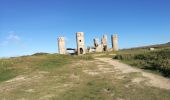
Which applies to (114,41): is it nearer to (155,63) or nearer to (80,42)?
(80,42)

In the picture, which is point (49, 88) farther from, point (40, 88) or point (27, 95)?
point (27, 95)

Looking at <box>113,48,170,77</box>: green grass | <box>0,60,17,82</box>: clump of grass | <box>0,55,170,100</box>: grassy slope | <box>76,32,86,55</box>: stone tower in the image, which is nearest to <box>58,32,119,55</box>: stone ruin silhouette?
<box>76,32,86,55</box>: stone tower

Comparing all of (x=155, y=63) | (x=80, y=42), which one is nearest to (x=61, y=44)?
(x=80, y=42)

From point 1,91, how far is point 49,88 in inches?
142

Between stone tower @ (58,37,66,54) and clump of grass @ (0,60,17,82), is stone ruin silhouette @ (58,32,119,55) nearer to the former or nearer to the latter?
stone tower @ (58,37,66,54)

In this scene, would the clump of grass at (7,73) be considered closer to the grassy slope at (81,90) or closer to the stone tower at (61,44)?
the grassy slope at (81,90)

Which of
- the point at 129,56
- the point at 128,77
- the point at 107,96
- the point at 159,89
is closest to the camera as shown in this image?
the point at 107,96

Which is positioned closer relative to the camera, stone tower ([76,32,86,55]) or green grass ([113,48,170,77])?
green grass ([113,48,170,77])

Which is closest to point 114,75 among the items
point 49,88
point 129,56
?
point 49,88

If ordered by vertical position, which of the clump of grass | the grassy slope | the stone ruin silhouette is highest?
the stone ruin silhouette

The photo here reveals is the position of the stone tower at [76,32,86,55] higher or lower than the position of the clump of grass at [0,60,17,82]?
higher

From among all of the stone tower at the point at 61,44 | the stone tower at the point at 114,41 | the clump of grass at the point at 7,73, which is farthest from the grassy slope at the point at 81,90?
the stone tower at the point at 114,41

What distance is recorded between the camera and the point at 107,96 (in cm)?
1670

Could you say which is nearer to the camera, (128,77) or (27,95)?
(27,95)
